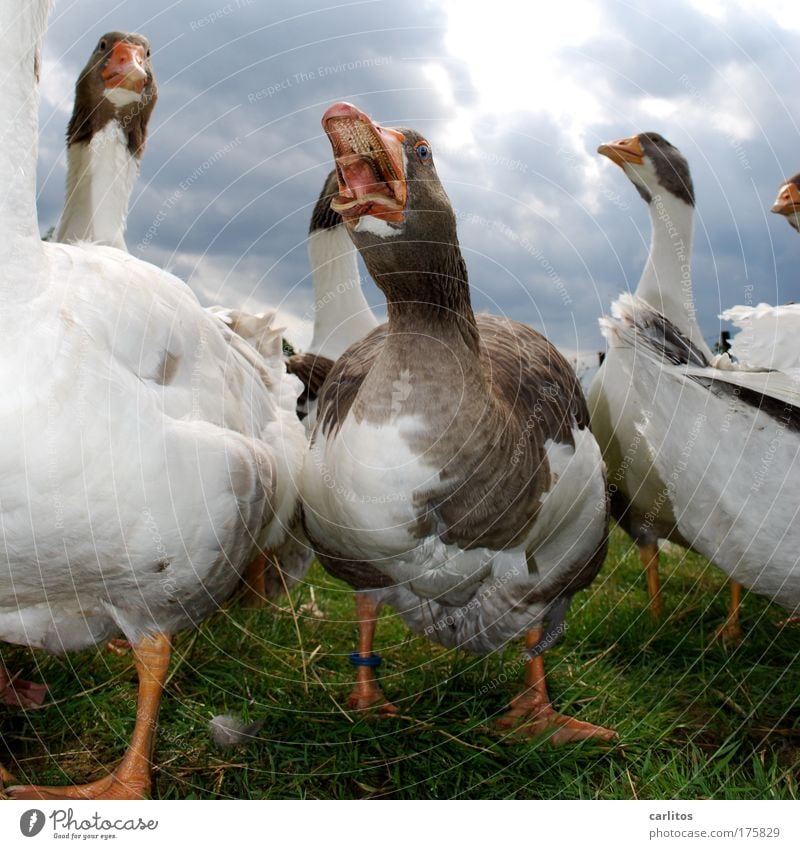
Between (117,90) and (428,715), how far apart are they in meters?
2.36

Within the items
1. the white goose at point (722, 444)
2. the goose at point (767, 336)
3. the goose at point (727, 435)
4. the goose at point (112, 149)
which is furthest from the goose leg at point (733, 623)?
the goose at point (112, 149)

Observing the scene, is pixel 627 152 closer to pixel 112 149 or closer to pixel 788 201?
pixel 788 201

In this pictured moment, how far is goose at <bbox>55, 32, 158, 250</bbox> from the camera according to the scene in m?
2.85

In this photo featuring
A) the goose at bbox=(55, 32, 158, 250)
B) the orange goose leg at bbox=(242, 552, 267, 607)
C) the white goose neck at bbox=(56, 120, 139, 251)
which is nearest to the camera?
the orange goose leg at bbox=(242, 552, 267, 607)

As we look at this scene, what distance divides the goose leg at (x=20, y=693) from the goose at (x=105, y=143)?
58.0 inches

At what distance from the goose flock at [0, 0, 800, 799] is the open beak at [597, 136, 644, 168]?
756mm

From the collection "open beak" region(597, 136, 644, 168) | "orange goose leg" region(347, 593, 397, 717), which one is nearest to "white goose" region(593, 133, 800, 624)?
"orange goose leg" region(347, 593, 397, 717)

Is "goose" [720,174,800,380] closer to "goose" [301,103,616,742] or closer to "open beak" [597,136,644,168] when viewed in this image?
"goose" [301,103,616,742]

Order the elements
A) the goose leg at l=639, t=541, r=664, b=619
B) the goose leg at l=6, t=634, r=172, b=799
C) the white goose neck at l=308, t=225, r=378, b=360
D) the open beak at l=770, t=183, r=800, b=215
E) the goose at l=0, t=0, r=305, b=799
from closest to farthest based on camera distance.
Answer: the goose at l=0, t=0, r=305, b=799 → the goose leg at l=6, t=634, r=172, b=799 → the open beak at l=770, t=183, r=800, b=215 → the goose leg at l=639, t=541, r=664, b=619 → the white goose neck at l=308, t=225, r=378, b=360

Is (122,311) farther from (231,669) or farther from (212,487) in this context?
(231,669)

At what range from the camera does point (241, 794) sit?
5.99ft

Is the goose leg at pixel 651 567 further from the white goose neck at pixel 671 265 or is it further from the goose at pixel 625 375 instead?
the white goose neck at pixel 671 265

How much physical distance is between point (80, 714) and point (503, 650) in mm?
1256

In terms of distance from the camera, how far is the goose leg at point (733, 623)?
275 centimetres
